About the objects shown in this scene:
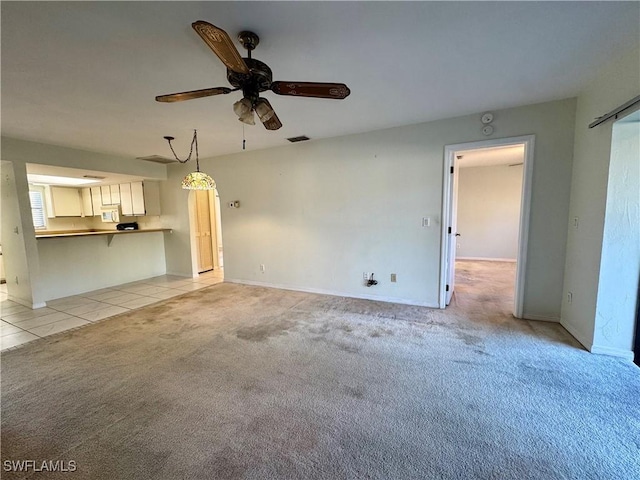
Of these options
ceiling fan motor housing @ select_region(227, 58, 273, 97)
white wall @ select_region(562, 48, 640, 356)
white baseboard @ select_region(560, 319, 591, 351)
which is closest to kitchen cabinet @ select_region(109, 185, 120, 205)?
ceiling fan motor housing @ select_region(227, 58, 273, 97)

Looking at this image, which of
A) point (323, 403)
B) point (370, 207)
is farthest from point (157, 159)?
point (323, 403)

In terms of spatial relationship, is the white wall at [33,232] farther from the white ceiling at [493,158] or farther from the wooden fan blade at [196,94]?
the white ceiling at [493,158]

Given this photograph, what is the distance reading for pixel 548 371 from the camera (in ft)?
7.06

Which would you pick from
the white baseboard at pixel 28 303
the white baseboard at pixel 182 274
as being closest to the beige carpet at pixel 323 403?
the white baseboard at pixel 28 303

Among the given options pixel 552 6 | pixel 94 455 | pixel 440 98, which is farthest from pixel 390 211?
pixel 94 455

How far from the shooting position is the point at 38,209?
6227 millimetres

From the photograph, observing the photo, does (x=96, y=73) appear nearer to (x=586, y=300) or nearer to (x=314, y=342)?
(x=314, y=342)

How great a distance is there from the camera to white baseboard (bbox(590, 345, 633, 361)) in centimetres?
230

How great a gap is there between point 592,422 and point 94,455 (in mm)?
2956

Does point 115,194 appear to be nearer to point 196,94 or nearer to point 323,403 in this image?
point 196,94

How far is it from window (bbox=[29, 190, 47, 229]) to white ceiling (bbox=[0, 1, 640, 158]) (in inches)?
162

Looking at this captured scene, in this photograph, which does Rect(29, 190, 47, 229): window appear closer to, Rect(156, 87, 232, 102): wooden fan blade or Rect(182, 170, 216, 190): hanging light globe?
Rect(182, 170, 216, 190): hanging light globe

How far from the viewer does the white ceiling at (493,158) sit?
17.4 feet

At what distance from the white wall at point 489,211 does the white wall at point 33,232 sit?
795 centimetres
